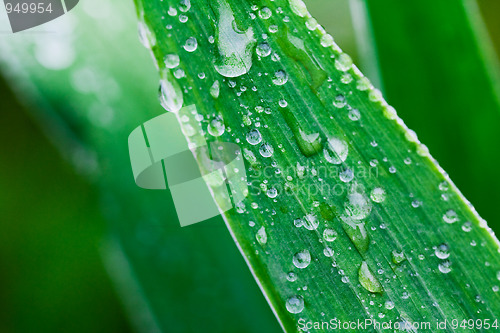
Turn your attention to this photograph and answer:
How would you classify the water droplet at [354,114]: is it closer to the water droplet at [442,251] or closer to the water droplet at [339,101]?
the water droplet at [339,101]

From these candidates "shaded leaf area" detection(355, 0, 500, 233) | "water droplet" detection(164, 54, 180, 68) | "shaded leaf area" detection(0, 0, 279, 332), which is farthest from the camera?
"shaded leaf area" detection(355, 0, 500, 233)

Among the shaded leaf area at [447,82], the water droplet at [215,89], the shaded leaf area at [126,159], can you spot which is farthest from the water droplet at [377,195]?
the shaded leaf area at [447,82]

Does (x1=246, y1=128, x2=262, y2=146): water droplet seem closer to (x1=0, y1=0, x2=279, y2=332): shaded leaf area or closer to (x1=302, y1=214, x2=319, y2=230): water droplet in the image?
(x1=302, y1=214, x2=319, y2=230): water droplet

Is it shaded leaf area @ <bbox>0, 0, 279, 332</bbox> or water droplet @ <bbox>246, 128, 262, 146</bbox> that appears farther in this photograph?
shaded leaf area @ <bbox>0, 0, 279, 332</bbox>

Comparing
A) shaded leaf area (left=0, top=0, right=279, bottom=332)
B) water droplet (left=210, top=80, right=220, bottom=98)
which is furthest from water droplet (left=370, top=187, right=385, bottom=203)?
shaded leaf area (left=0, top=0, right=279, bottom=332)

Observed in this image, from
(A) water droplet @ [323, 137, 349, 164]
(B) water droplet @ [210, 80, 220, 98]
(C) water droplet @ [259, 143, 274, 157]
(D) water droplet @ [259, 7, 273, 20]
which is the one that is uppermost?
(D) water droplet @ [259, 7, 273, 20]

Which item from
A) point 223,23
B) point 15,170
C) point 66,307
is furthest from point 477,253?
point 15,170

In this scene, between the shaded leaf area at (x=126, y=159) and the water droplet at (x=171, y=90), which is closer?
the water droplet at (x=171, y=90)

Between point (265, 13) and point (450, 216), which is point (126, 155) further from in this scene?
point (450, 216)
